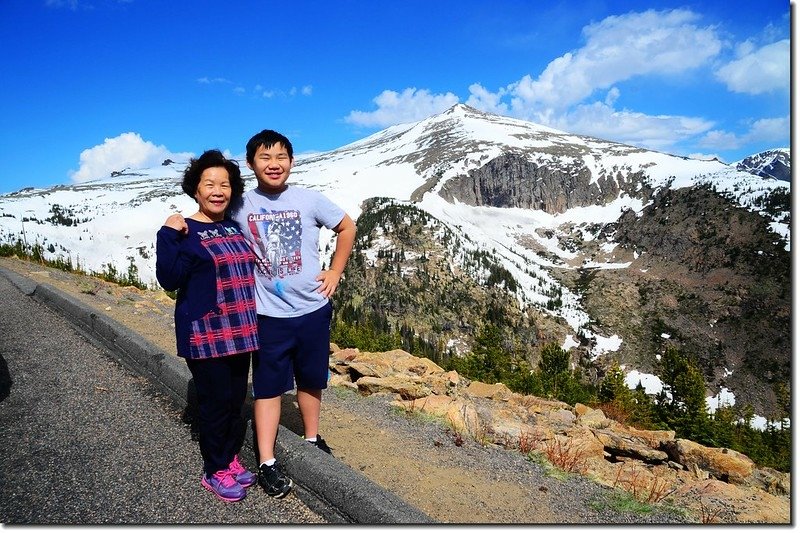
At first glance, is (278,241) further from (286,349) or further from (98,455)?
(98,455)

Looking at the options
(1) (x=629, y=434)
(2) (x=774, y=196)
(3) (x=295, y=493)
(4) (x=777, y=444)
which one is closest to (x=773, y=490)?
(1) (x=629, y=434)

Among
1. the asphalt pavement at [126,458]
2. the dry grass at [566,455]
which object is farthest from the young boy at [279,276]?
the dry grass at [566,455]

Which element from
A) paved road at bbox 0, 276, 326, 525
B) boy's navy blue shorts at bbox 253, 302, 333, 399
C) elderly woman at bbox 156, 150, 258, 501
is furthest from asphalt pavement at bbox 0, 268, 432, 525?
boy's navy blue shorts at bbox 253, 302, 333, 399

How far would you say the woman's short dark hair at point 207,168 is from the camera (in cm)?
381

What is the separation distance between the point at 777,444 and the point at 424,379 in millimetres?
62700

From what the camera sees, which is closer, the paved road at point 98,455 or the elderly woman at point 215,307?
the paved road at point 98,455

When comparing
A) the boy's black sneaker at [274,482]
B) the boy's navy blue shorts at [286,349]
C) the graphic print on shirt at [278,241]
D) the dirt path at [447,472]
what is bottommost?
A: the dirt path at [447,472]

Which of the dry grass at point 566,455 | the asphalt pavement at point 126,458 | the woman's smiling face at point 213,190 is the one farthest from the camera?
the dry grass at point 566,455

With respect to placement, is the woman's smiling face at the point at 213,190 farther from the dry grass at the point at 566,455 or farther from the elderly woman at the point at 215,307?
the dry grass at the point at 566,455

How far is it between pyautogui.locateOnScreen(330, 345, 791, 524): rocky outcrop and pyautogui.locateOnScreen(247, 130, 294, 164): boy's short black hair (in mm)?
4337

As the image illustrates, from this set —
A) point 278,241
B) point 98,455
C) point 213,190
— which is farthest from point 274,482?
point 213,190

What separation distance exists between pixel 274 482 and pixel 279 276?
150 centimetres

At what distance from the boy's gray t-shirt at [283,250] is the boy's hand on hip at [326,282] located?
49mm

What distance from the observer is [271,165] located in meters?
3.85
